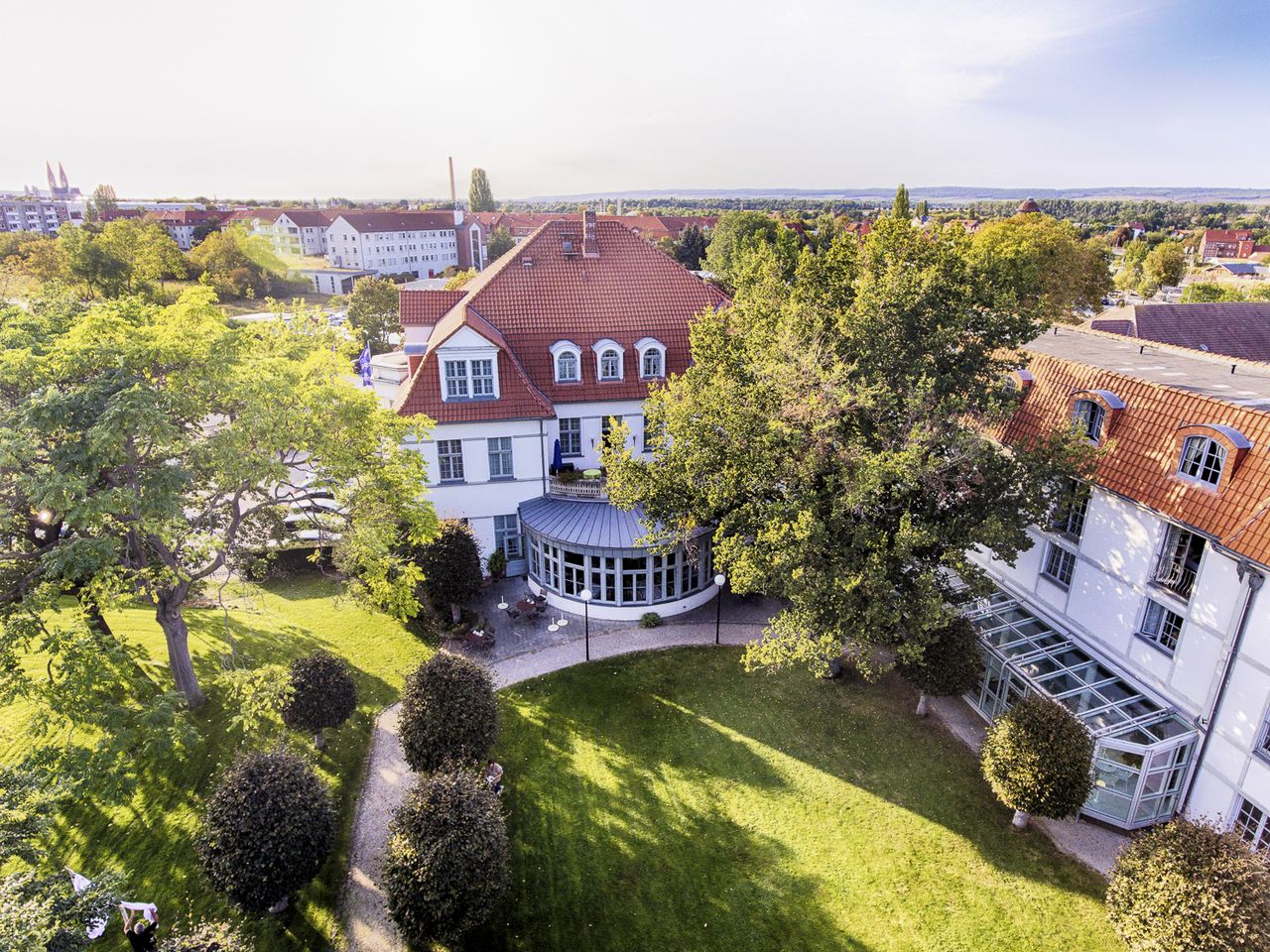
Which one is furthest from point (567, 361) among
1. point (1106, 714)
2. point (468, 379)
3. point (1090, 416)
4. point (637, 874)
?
point (1106, 714)

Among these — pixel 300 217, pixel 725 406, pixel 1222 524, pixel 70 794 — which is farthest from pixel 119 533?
→ pixel 300 217

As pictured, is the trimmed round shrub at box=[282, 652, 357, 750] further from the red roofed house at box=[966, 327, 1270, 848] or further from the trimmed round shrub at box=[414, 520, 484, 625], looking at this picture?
the red roofed house at box=[966, 327, 1270, 848]

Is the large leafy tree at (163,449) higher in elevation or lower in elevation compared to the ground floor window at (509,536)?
higher

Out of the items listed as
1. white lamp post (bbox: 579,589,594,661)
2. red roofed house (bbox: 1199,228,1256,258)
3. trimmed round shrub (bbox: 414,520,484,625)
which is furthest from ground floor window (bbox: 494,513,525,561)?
red roofed house (bbox: 1199,228,1256,258)

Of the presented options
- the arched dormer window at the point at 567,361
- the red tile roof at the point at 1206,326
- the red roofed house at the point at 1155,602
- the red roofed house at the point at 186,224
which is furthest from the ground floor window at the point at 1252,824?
the red roofed house at the point at 186,224

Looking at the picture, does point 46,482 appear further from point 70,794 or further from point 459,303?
point 459,303

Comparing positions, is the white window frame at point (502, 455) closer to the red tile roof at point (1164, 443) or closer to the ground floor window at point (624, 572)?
the ground floor window at point (624, 572)
